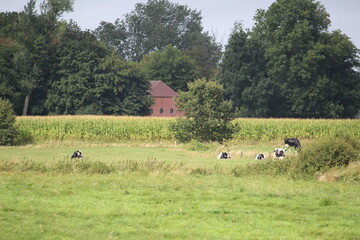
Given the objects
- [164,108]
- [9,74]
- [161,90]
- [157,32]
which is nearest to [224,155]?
[9,74]

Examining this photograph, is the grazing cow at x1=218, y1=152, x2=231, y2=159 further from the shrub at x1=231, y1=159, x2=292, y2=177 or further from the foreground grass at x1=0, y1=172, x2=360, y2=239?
the foreground grass at x1=0, y1=172, x2=360, y2=239

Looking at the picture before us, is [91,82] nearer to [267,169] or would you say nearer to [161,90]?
[161,90]

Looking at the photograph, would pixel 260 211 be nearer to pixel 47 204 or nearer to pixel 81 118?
pixel 47 204

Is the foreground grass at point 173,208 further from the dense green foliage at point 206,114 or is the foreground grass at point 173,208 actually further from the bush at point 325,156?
the dense green foliage at point 206,114

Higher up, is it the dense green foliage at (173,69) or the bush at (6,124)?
the dense green foliage at (173,69)

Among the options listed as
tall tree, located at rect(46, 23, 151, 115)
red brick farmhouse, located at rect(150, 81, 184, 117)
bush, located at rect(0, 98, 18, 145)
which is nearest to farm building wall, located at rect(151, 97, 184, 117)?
red brick farmhouse, located at rect(150, 81, 184, 117)

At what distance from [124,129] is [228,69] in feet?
109

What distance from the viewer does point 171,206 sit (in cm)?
1319

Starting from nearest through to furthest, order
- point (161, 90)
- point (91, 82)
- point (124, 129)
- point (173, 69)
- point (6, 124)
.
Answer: point (6, 124) → point (124, 129) → point (91, 82) → point (161, 90) → point (173, 69)

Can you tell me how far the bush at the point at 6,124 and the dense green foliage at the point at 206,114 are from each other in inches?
412

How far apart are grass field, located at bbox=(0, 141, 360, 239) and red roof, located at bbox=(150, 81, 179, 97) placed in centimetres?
6975

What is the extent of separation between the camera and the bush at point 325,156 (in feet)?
61.8

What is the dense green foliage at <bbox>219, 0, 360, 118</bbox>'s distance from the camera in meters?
68.8

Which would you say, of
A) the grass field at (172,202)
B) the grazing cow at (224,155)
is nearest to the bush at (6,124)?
the grazing cow at (224,155)
